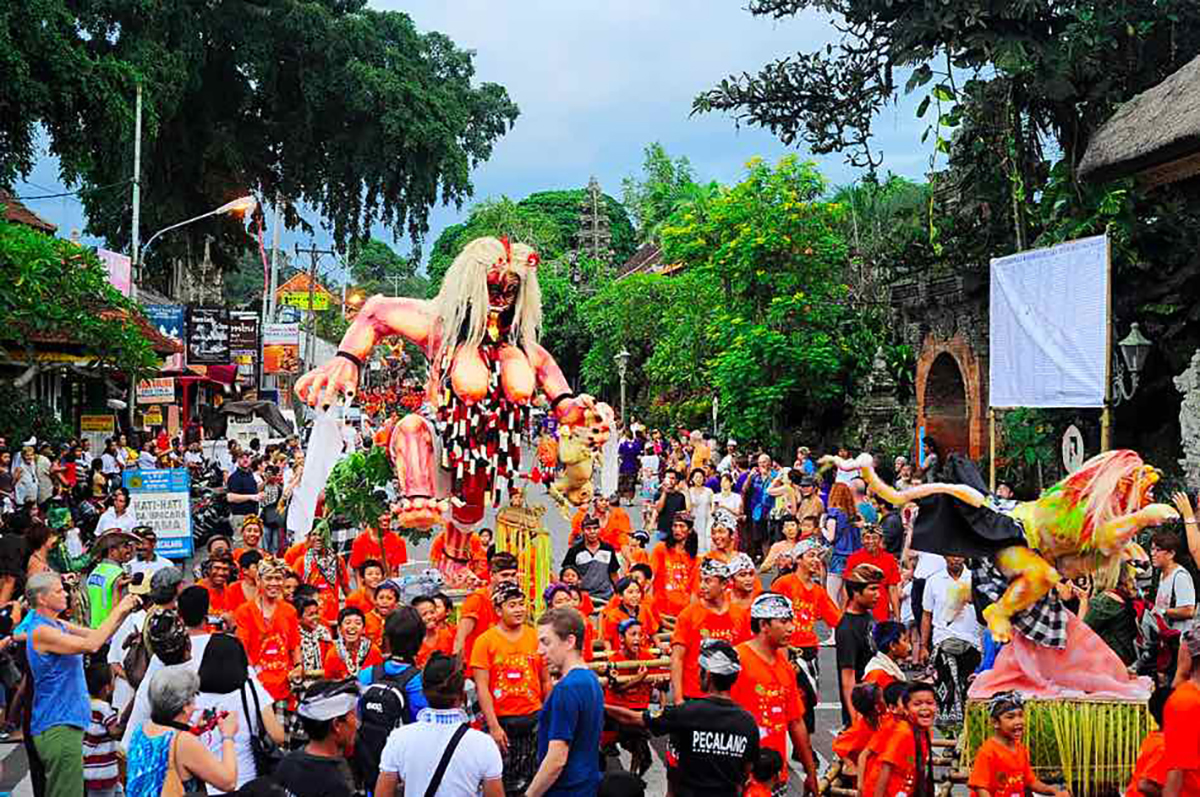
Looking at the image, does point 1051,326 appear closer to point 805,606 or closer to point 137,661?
point 805,606

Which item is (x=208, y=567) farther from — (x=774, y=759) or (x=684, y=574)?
(x=774, y=759)

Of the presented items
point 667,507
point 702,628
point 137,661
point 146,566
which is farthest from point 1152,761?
point 667,507

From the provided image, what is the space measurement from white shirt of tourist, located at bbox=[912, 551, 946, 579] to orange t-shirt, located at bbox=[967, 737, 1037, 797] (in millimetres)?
4413

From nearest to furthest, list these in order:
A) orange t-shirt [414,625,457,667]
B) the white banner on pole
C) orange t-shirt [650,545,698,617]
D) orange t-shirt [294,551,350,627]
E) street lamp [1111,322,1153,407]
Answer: orange t-shirt [414,625,457,667] → orange t-shirt [294,551,350,627] → orange t-shirt [650,545,698,617] → the white banner on pole → street lamp [1111,322,1153,407]

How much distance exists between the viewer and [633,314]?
41156 mm

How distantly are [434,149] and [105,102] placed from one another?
10092 mm

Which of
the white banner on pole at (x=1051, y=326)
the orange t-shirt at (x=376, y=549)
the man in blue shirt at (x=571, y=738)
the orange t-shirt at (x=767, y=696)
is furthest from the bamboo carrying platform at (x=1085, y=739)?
the white banner on pole at (x=1051, y=326)

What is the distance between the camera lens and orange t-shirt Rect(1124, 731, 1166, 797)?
5766mm

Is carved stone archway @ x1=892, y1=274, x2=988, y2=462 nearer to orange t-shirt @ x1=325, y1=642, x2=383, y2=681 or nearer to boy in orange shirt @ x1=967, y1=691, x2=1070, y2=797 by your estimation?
orange t-shirt @ x1=325, y1=642, x2=383, y2=681

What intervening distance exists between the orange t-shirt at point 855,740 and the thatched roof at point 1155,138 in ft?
28.5

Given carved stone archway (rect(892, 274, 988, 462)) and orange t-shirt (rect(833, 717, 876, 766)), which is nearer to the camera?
orange t-shirt (rect(833, 717, 876, 766))

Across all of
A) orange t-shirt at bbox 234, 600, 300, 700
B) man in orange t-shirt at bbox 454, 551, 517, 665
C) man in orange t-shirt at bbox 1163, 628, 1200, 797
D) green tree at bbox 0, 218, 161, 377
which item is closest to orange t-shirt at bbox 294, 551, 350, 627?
orange t-shirt at bbox 234, 600, 300, 700

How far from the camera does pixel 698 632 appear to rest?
24.6 feet

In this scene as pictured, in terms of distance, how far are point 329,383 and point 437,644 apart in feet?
9.20
